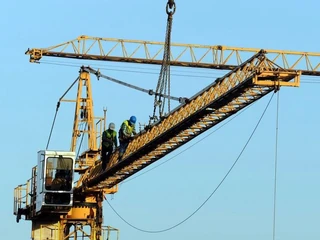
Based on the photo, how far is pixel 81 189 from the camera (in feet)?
281

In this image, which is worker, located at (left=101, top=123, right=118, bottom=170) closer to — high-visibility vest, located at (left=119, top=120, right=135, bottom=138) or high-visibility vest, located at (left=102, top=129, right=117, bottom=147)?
high-visibility vest, located at (left=102, top=129, right=117, bottom=147)

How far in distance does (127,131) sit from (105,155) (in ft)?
14.8

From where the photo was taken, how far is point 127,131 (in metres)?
73.2

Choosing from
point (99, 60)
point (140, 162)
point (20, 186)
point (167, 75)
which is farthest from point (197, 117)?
point (99, 60)

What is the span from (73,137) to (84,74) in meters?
5.51

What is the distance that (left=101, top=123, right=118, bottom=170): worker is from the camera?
75500 millimetres

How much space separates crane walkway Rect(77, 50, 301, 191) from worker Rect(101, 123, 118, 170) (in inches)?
17.1

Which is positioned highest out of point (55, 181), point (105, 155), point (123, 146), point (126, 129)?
point (126, 129)

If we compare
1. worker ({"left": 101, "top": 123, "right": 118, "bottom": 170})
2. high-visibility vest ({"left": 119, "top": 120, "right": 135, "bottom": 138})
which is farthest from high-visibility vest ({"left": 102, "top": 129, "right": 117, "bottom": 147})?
high-visibility vest ({"left": 119, "top": 120, "right": 135, "bottom": 138})

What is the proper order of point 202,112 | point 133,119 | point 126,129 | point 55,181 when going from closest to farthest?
point 202,112 < point 133,119 < point 126,129 < point 55,181

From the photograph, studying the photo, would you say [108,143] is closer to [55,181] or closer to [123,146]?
[123,146]

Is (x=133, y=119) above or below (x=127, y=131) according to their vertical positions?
above

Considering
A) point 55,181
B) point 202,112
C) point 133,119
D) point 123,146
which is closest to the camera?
point 202,112

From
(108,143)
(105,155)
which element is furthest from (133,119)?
(105,155)
